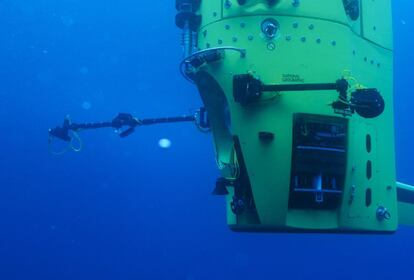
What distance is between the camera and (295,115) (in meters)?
5.75

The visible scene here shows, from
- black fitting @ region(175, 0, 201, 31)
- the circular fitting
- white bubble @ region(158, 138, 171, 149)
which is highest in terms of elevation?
white bubble @ region(158, 138, 171, 149)

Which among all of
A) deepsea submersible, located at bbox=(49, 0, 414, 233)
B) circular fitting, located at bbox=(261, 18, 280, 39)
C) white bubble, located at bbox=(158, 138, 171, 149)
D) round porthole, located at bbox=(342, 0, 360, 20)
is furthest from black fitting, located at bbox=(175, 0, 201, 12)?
white bubble, located at bbox=(158, 138, 171, 149)

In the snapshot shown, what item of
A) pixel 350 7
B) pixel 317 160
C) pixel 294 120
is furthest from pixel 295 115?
pixel 350 7

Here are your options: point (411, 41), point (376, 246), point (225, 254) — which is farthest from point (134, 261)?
point (411, 41)

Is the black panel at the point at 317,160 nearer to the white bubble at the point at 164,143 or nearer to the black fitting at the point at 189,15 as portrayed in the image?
the black fitting at the point at 189,15

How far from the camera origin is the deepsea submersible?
5738 mm

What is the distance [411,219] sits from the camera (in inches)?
323

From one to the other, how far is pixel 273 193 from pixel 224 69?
1.71 metres

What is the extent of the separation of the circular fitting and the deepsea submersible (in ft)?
0.04

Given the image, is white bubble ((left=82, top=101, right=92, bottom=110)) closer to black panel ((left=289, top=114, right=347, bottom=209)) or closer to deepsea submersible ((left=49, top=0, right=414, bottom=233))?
deepsea submersible ((left=49, top=0, right=414, bottom=233))

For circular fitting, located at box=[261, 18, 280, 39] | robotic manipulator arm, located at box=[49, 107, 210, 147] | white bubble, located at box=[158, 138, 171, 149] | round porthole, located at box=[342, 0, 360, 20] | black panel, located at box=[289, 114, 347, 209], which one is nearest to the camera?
black panel, located at box=[289, 114, 347, 209]

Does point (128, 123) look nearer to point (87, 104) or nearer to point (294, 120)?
point (294, 120)

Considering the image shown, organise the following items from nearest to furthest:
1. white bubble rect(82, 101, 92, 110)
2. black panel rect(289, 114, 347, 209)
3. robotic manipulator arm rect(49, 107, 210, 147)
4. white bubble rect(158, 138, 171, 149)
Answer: black panel rect(289, 114, 347, 209)
robotic manipulator arm rect(49, 107, 210, 147)
white bubble rect(158, 138, 171, 149)
white bubble rect(82, 101, 92, 110)

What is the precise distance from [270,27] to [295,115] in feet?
3.82
